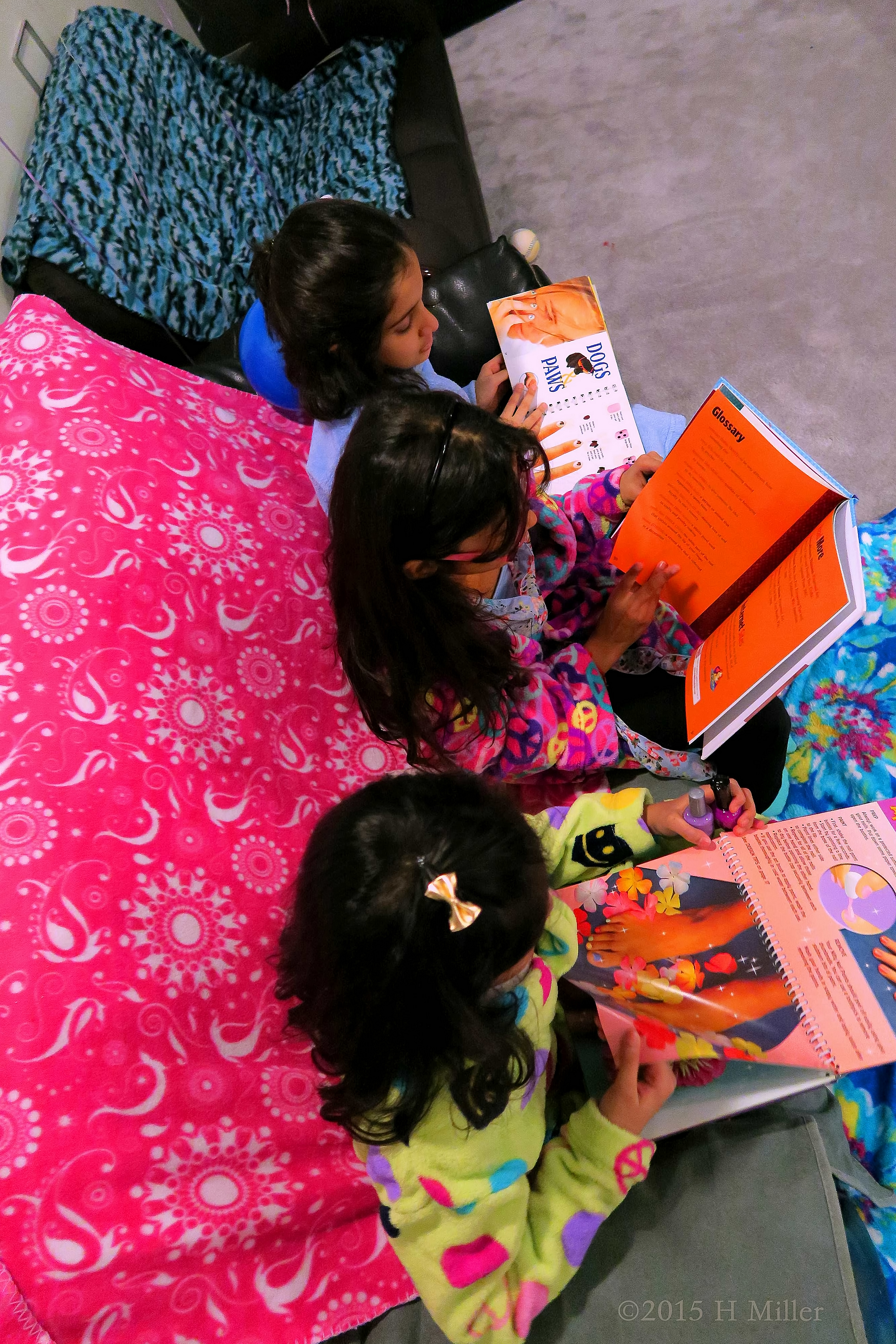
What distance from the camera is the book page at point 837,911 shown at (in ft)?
2.51

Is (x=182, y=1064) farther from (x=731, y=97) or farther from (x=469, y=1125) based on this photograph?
(x=731, y=97)

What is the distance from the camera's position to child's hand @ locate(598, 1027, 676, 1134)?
72 centimetres

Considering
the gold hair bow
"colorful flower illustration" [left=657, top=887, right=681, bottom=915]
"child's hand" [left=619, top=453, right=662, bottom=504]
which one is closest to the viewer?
the gold hair bow

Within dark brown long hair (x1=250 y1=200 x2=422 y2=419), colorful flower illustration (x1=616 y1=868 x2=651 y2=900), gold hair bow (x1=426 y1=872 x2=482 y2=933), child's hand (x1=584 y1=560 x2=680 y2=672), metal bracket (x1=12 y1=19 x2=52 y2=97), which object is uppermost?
metal bracket (x1=12 y1=19 x2=52 y2=97)

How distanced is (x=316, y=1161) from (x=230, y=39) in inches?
97.1

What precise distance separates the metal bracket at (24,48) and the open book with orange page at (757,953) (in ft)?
5.59

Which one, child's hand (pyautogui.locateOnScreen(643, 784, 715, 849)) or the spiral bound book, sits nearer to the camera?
the spiral bound book

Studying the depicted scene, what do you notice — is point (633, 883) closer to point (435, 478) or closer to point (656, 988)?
point (656, 988)

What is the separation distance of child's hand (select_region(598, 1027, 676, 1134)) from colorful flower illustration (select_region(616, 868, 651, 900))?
167 millimetres

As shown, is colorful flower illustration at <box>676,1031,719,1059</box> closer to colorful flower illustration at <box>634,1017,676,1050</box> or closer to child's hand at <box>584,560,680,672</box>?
colorful flower illustration at <box>634,1017,676,1050</box>

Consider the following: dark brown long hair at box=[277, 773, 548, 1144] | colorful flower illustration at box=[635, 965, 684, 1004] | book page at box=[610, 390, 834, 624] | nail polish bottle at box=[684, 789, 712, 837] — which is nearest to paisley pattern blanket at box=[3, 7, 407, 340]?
book page at box=[610, 390, 834, 624]

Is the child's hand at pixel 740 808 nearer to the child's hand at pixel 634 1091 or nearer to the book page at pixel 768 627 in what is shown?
the book page at pixel 768 627

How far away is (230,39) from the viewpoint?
1884 mm

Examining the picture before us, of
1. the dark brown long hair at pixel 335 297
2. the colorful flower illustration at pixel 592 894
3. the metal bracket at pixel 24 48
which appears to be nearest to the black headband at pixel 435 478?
the dark brown long hair at pixel 335 297
